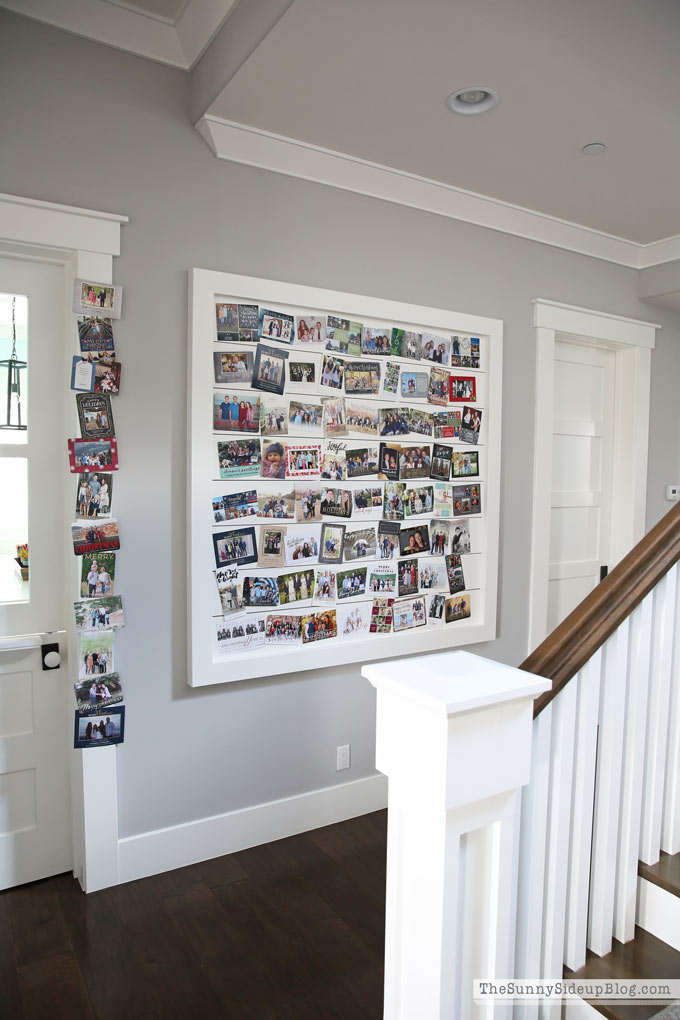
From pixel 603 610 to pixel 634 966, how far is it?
700mm

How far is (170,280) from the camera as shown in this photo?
7.49 ft

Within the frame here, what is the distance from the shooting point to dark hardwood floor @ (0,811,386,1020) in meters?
1.78

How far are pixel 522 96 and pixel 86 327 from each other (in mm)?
1570

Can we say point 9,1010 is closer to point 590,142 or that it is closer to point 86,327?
point 86,327

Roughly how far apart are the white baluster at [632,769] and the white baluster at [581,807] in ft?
0.41

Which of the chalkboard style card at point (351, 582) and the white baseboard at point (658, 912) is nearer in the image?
the white baseboard at point (658, 912)

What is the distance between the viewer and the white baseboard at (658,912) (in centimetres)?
135

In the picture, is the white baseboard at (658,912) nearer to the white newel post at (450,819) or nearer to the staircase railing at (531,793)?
the staircase railing at (531,793)

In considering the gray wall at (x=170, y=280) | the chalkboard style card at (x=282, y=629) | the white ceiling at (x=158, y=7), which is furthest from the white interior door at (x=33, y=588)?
the white ceiling at (x=158, y=7)

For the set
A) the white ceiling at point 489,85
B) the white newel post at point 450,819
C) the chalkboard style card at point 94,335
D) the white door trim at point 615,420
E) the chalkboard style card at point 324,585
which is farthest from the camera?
the white door trim at point 615,420

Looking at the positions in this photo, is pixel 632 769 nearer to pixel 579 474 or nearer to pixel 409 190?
pixel 409 190

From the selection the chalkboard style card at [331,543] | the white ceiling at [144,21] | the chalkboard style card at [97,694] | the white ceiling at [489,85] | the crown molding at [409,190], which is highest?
the white ceiling at [144,21]

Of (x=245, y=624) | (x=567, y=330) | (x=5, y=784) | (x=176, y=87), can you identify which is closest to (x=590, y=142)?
(x=567, y=330)

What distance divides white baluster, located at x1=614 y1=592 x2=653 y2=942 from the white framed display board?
4.60 feet
